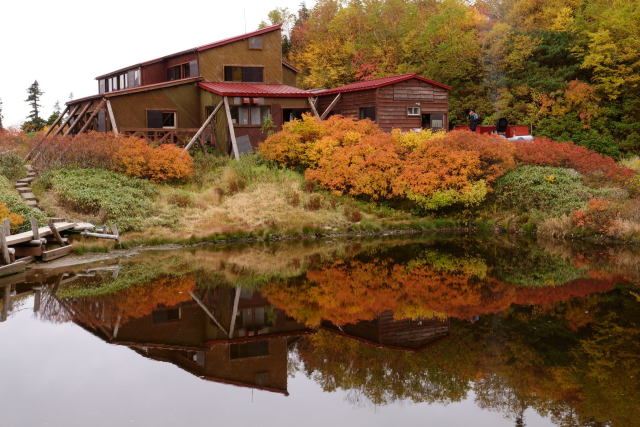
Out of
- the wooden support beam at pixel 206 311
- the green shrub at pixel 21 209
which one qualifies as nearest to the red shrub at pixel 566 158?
the wooden support beam at pixel 206 311

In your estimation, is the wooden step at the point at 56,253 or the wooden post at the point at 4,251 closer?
the wooden post at the point at 4,251

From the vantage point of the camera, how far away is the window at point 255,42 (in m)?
37.4

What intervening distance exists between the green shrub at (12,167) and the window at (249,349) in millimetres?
17562

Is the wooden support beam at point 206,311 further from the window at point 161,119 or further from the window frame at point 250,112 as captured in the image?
the window at point 161,119

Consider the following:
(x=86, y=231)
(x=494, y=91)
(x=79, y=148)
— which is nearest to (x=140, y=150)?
(x=79, y=148)

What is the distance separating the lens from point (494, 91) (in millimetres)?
43781

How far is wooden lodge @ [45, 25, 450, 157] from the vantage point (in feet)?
108

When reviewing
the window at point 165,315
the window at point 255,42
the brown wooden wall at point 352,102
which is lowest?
the window at point 165,315

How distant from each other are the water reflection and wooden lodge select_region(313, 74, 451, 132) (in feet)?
50.1

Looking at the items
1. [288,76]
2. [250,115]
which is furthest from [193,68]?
[288,76]

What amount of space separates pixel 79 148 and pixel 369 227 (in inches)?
481

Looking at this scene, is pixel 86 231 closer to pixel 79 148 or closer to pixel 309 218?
pixel 79 148

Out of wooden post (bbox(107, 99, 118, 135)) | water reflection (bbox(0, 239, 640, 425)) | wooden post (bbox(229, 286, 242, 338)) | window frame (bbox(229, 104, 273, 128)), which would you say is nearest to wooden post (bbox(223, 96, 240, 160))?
window frame (bbox(229, 104, 273, 128))

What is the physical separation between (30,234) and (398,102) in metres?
21.6
